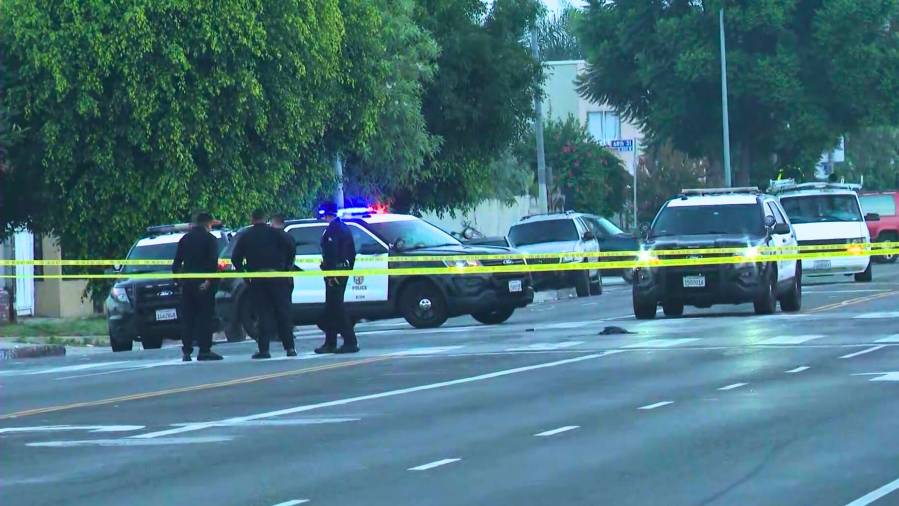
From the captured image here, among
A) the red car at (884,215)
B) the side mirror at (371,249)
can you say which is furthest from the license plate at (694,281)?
the red car at (884,215)

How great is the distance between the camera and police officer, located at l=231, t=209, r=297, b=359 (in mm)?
19047

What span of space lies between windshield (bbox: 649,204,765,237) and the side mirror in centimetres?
385

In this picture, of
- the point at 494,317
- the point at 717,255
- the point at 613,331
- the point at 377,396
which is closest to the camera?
the point at 377,396

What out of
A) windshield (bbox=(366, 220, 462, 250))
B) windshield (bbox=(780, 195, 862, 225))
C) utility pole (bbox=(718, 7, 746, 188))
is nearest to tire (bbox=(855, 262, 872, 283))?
windshield (bbox=(780, 195, 862, 225))

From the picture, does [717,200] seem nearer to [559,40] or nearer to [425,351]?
[425,351]

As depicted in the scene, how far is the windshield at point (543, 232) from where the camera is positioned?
113ft

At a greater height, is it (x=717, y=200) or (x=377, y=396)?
(x=717, y=200)

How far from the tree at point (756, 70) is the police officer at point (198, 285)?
3826 cm

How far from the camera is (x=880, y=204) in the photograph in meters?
50.1

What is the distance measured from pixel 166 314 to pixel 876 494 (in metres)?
16.4

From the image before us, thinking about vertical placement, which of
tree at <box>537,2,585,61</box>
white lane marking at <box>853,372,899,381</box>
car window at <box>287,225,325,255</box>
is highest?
tree at <box>537,2,585,61</box>

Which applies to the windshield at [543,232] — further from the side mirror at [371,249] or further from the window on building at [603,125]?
the window on building at [603,125]

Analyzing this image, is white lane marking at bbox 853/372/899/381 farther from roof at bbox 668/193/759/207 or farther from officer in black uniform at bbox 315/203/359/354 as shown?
roof at bbox 668/193/759/207

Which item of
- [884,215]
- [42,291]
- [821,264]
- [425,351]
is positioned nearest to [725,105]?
[884,215]
